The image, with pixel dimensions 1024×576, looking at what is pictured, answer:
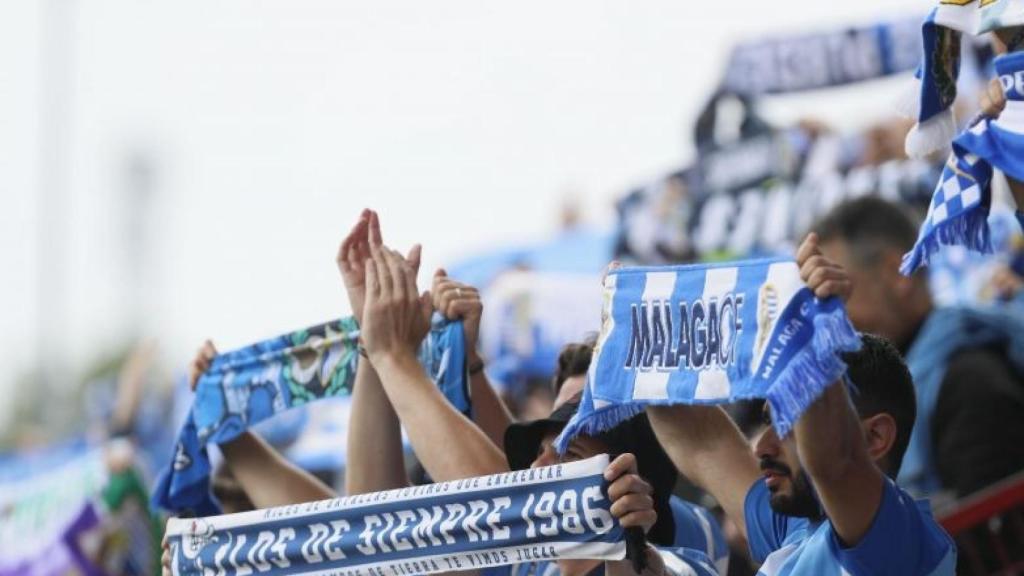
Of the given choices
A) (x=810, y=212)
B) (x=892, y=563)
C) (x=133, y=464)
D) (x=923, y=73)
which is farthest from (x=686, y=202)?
(x=892, y=563)

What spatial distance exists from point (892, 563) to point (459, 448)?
1.20m

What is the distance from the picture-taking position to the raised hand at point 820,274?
3.17m

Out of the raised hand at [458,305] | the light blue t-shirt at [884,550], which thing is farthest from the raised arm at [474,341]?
the light blue t-shirt at [884,550]

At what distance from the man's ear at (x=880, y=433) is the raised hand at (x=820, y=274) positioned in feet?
1.72

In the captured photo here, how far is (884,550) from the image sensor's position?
10.7 ft

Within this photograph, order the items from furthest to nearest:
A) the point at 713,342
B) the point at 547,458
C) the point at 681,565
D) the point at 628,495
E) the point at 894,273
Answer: the point at 894,273 → the point at 547,458 → the point at 681,565 → the point at 628,495 → the point at 713,342

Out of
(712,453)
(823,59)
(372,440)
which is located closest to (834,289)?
(712,453)

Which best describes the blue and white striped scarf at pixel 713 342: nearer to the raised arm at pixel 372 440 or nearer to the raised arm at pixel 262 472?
the raised arm at pixel 372 440

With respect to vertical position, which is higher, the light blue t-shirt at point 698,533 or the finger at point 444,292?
the finger at point 444,292

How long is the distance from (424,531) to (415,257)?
0.87 m

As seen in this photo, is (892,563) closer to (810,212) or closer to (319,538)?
(319,538)

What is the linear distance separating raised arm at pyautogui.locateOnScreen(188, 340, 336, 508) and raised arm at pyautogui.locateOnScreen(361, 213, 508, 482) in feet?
2.27

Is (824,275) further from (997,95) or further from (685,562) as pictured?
(685,562)

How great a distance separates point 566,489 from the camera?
3.70 metres
